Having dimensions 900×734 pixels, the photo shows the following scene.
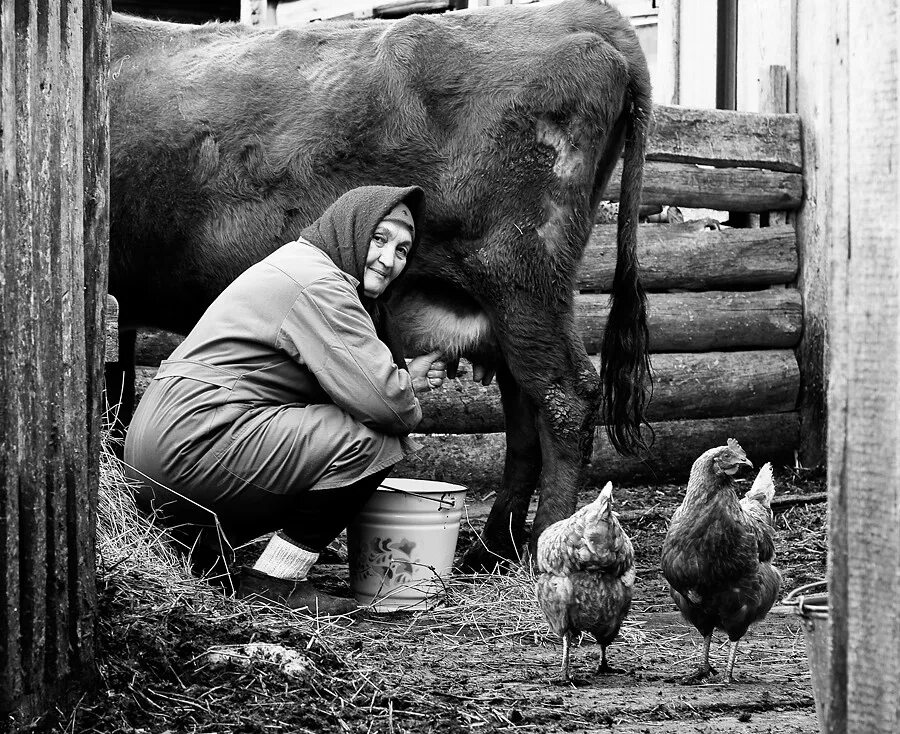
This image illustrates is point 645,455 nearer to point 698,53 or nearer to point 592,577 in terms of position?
point 698,53

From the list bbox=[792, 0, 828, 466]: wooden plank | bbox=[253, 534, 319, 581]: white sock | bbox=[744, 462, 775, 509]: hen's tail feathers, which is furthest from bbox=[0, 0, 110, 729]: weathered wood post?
bbox=[792, 0, 828, 466]: wooden plank

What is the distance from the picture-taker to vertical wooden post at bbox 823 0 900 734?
71.9 inches

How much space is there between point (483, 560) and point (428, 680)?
1806mm

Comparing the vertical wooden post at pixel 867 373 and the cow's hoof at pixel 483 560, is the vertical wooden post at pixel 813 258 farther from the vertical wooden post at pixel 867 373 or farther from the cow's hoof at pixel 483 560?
the vertical wooden post at pixel 867 373

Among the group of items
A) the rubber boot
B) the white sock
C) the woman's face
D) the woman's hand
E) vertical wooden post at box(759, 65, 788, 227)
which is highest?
vertical wooden post at box(759, 65, 788, 227)

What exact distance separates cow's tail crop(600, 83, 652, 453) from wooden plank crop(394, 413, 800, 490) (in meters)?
1.44

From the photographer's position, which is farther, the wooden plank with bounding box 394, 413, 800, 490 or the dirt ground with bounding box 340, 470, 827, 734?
the wooden plank with bounding box 394, 413, 800, 490

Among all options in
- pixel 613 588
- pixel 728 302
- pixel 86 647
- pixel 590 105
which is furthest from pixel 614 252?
pixel 86 647

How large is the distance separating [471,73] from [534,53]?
0.30 m

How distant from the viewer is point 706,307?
7.49 metres

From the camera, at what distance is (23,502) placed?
246cm

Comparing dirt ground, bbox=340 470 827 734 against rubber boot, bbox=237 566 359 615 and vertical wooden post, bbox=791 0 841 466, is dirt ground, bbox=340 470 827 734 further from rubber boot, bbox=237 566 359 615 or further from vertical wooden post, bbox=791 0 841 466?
vertical wooden post, bbox=791 0 841 466

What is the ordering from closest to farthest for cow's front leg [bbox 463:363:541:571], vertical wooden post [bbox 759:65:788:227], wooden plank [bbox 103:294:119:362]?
wooden plank [bbox 103:294:119:362], cow's front leg [bbox 463:363:541:571], vertical wooden post [bbox 759:65:788:227]

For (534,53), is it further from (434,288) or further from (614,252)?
(614,252)
